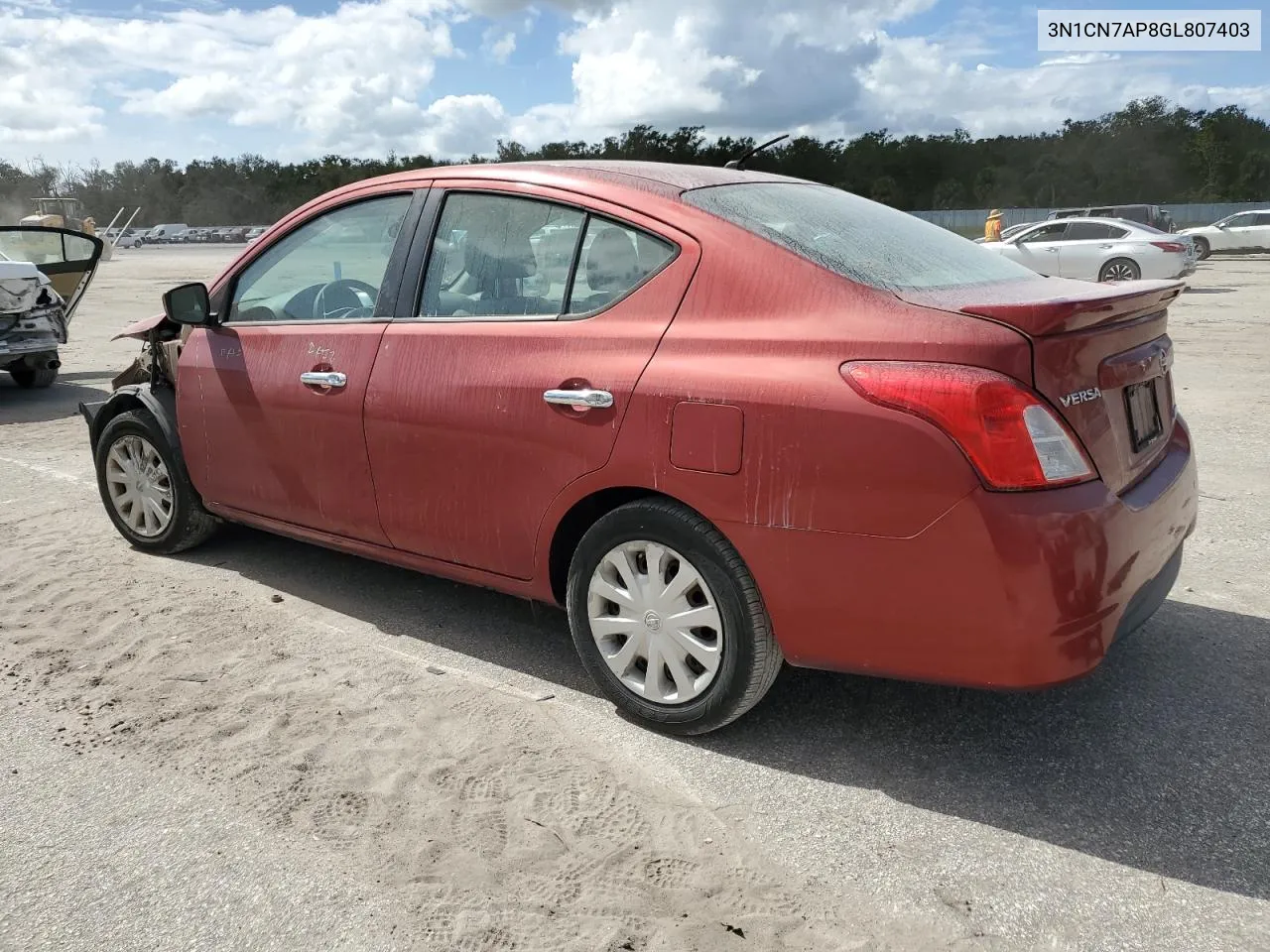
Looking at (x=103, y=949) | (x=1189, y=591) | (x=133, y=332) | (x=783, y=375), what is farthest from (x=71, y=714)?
(x=1189, y=591)

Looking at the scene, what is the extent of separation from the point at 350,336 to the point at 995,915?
2.87 m

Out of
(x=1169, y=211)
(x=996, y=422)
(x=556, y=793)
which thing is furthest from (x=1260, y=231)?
(x=556, y=793)

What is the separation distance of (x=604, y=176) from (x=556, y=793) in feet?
6.43

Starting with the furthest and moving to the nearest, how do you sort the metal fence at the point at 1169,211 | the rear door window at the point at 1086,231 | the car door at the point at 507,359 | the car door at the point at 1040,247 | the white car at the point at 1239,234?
the metal fence at the point at 1169,211, the white car at the point at 1239,234, the car door at the point at 1040,247, the rear door window at the point at 1086,231, the car door at the point at 507,359

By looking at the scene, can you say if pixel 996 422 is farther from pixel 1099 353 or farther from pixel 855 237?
pixel 855 237

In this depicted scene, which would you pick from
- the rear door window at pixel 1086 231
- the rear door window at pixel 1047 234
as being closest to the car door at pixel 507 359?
the rear door window at pixel 1086 231

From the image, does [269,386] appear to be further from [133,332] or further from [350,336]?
[133,332]

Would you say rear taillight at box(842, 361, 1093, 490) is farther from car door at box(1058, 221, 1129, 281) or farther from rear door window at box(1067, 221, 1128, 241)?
rear door window at box(1067, 221, 1128, 241)

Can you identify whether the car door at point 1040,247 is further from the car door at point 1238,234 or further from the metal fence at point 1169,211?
the metal fence at point 1169,211

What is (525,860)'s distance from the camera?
265 centimetres

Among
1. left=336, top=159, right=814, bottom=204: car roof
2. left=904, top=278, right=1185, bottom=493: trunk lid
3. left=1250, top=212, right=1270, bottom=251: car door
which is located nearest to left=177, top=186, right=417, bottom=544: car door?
left=336, top=159, right=814, bottom=204: car roof

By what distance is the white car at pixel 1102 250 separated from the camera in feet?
65.0

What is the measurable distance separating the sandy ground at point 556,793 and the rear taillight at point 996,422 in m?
0.94

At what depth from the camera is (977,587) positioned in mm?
2635
